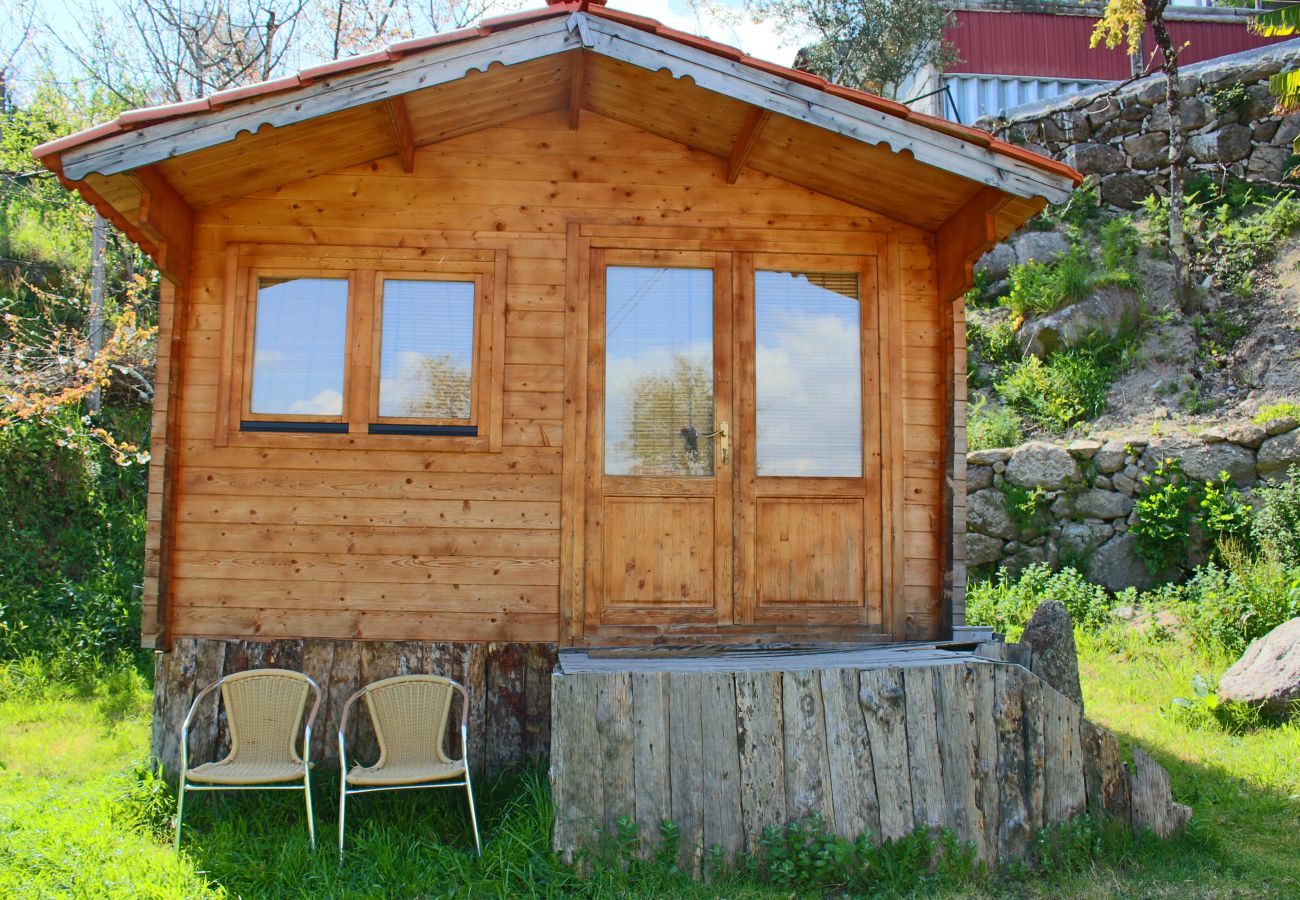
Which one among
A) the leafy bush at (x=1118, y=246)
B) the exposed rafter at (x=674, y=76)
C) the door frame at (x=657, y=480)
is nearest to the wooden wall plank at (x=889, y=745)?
the door frame at (x=657, y=480)

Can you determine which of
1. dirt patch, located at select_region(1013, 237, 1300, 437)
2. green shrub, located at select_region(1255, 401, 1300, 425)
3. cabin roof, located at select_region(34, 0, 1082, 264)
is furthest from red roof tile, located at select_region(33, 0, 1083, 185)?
dirt patch, located at select_region(1013, 237, 1300, 437)

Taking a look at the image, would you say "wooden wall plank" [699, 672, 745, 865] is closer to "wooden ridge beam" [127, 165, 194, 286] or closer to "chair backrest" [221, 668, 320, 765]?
"chair backrest" [221, 668, 320, 765]

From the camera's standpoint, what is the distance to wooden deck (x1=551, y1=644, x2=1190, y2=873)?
14.6 feet

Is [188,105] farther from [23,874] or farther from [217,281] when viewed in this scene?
[23,874]

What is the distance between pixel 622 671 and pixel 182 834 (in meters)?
2.50

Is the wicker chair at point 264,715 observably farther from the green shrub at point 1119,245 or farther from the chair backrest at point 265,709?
the green shrub at point 1119,245

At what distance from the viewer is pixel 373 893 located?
4.29 m

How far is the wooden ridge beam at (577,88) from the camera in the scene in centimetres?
525

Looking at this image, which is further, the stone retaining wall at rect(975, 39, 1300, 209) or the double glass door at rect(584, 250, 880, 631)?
the stone retaining wall at rect(975, 39, 1300, 209)

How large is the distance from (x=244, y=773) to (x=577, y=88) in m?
3.98

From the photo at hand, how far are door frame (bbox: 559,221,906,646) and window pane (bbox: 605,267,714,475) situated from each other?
0.15 m

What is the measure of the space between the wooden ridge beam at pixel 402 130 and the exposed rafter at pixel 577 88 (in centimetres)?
91

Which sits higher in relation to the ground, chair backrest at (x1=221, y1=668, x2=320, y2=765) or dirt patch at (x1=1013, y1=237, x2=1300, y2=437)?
dirt patch at (x1=1013, y1=237, x2=1300, y2=437)

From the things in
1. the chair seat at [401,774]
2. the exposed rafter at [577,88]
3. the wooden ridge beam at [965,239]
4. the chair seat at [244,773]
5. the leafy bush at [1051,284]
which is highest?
the leafy bush at [1051,284]
